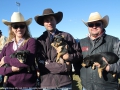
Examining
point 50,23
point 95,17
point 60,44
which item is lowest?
point 60,44

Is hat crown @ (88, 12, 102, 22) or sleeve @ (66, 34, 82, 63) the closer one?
sleeve @ (66, 34, 82, 63)

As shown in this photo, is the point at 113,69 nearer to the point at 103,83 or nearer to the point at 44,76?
the point at 103,83

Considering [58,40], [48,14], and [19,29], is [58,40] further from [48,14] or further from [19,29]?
[19,29]

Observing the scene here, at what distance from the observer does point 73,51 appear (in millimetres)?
4434

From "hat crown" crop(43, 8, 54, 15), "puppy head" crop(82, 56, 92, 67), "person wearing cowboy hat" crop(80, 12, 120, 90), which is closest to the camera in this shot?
"person wearing cowboy hat" crop(80, 12, 120, 90)

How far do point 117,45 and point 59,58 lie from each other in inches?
48.6

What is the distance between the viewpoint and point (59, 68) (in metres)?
4.17

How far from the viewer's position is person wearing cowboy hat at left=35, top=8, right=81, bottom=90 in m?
4.18

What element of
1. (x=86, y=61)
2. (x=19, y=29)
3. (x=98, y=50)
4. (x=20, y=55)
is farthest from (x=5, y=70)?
(x=98, y=50)

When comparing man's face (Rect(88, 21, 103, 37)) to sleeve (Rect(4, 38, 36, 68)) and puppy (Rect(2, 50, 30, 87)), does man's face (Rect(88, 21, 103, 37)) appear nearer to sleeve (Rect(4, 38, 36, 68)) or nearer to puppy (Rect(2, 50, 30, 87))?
sleeve (Rect(4, 38, 36, 68))

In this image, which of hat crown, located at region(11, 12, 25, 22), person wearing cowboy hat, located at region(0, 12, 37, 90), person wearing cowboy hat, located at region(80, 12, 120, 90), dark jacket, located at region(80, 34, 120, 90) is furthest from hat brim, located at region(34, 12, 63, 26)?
dark jacket, located at region(80, 34, 120, 90)

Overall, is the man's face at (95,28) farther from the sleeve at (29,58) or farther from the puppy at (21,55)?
the puppy at (21,55)

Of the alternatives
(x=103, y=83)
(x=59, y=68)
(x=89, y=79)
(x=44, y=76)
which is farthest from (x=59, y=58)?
(x=103, y=83)

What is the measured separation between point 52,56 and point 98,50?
0.99 m
